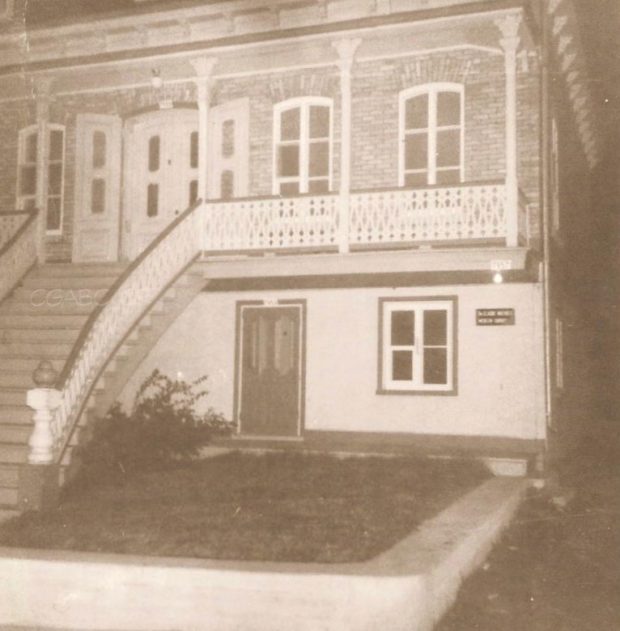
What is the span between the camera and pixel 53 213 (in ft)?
52.9

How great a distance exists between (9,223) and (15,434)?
6147 mm

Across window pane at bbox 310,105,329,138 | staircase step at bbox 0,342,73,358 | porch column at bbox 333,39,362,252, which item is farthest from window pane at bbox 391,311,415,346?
staircase step at bbox 0,342,73,358

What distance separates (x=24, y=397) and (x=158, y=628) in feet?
18.1

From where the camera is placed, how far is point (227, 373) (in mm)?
14133

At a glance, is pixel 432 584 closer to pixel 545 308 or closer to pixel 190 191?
pixel 545 308

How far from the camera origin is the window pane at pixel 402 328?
44.0ft

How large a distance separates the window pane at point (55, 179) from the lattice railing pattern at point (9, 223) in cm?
96

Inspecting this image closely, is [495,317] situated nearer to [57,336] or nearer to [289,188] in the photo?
[289,188]

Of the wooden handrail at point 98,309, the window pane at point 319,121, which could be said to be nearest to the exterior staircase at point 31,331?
the wooden handrail at point 98,309

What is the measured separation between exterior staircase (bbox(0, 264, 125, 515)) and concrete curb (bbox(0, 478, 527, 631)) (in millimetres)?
2791

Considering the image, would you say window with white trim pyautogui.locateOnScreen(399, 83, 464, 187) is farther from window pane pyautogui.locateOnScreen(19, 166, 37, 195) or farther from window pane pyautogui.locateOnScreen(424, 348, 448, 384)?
window pane pyautogui.locateOnScreen(19, 166, 37, 195)

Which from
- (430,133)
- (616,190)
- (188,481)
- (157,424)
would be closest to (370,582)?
(188,481)

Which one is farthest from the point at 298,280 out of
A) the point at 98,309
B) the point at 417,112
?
the point at 98,309

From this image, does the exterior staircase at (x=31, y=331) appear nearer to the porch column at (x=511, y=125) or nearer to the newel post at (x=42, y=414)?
the newel post at (x=42, y=414)
